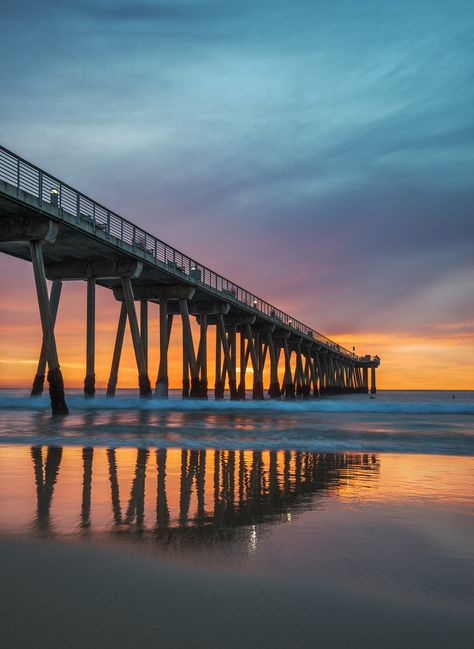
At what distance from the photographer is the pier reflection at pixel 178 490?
4664 mm

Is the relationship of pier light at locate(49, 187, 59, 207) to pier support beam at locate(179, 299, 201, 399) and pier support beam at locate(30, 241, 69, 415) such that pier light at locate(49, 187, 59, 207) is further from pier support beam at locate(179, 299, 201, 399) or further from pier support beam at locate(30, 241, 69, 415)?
pier support beam at locate(179, 299, 201, 399)

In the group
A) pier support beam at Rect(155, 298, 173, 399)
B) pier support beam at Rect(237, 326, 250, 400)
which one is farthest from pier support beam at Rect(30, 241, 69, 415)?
pier support beam at Rect(237, 326, 250, 400)

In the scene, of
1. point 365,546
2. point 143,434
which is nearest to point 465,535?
point 365,546

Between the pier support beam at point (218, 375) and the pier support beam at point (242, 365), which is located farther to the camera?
the pier support beam at point (242, 365)

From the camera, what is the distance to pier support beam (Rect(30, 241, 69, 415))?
22344 mm

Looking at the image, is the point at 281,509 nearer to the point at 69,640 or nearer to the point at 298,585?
the point at 298,585

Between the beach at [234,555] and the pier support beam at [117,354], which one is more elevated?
the pier support beam at [117,354]

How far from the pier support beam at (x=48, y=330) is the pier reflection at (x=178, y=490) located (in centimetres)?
1247

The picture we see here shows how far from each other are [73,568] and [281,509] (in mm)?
2513

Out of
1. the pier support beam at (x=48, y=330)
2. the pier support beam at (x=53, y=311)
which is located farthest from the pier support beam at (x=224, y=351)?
the pier support beam at (x=48, y=330)

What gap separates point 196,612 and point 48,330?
21.6 m

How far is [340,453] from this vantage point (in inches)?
450

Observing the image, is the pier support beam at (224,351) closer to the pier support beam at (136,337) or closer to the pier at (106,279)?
the pier at (106,279)

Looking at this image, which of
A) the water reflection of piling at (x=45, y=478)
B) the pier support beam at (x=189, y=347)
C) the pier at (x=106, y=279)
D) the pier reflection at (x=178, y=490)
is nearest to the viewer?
the pier reflection at (x=178, y=490)
